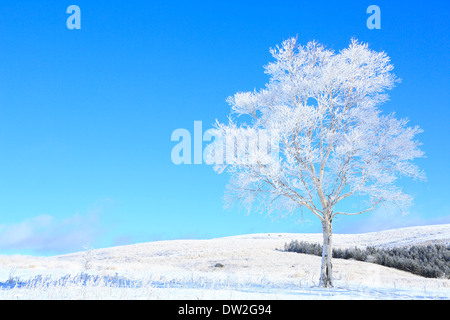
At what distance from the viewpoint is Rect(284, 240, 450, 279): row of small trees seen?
74.9ft

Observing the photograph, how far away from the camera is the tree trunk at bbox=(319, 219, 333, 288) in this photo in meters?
14.8

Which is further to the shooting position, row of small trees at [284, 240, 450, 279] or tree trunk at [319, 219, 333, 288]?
row of small trees at [284, 240, 450, 279]

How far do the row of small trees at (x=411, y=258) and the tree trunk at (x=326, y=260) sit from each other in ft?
32.5

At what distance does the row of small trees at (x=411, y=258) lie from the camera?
74.9 feet

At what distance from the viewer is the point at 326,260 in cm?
1517

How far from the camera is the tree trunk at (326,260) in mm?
14797

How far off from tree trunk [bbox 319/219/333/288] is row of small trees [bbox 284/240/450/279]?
9.91 metres

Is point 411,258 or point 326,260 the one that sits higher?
point 326,260

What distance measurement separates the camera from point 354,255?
88.5 ft

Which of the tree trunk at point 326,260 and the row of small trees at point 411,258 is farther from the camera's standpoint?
the row of small trees at point 411,258

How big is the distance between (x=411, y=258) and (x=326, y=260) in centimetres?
1268
